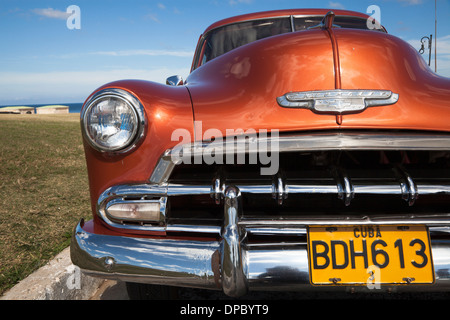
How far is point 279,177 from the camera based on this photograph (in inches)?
55.1

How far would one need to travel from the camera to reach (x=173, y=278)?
1294 mm

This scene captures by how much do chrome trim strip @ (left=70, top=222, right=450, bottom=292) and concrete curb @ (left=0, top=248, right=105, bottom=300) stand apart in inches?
21.8

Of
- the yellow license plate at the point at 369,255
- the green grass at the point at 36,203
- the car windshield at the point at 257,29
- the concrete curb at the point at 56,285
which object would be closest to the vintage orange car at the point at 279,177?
the yellow license plate at the point at 369,255

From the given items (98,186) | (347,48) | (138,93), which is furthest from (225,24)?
(98,186)

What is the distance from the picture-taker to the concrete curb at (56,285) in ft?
5.73

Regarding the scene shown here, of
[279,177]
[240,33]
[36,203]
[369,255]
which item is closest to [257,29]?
[240,33]

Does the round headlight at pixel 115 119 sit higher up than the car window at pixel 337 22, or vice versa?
the car window at pixel 337 22

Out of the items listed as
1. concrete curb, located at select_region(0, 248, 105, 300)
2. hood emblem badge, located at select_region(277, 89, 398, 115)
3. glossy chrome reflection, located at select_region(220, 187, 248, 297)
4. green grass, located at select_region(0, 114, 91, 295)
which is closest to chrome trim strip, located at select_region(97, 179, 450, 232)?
glossy chrome reflection, located at select_region(220, 187, 248, 297)

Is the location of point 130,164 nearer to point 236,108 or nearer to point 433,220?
point 236,108

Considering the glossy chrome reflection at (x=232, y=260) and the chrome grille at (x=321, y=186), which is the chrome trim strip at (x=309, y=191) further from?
the glossy chrome reflection at (x=232, y=260)

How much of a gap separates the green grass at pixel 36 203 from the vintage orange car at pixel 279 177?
36.7 inches

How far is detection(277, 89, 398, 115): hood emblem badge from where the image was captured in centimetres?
137

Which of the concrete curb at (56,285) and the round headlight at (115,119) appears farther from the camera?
the concrete curb at (56,285)

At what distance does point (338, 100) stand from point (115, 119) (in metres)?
0.84
